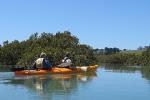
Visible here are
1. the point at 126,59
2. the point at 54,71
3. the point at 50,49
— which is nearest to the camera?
the point at 54,71

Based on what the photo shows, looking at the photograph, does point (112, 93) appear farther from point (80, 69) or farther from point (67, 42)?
point (67, 42)

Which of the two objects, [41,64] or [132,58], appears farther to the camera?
[132,58]

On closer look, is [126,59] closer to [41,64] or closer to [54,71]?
[54,71]

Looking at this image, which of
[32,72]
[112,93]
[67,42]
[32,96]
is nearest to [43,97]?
[32,96]

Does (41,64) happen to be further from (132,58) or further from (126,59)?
(126,59)

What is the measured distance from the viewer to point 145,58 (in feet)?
332

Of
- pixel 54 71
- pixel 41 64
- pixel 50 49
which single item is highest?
pixel 50 49

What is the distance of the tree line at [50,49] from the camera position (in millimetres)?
62094

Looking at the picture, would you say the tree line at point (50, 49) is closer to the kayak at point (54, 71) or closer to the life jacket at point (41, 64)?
the kayak at point (54, 71)

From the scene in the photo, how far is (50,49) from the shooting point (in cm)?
6406

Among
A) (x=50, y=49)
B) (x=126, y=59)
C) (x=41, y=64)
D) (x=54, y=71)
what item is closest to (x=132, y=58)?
(x=126, y=59)

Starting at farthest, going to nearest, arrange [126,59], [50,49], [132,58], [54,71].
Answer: [126,59] → [132,58] → [50,49] → [54,71]

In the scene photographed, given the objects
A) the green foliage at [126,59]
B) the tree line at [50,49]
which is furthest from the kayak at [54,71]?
the green foliage at [126,59]

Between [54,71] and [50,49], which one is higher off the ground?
[50,49]
